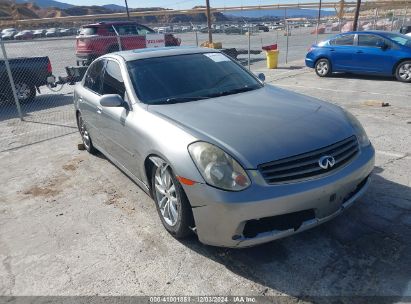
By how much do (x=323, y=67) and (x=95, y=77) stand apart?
9.24 metres

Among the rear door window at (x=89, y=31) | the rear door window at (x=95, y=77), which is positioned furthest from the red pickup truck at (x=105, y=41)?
the rear door window at (x=95, y=77)

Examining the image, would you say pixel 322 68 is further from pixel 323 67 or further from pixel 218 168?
pixel 218 168

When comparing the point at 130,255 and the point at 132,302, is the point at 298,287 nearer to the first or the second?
the point at 132,302

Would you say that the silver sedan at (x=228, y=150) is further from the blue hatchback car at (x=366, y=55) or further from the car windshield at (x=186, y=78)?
the blue hatchback car at (x=366, y=55)

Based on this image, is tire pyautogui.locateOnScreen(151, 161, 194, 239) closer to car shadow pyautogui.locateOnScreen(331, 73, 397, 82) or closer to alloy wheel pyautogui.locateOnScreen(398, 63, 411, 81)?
alloy wheel pyautogui.locateOnScreen(398, 63, 411, 81)

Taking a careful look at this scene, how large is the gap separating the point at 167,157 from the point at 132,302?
3.70ft

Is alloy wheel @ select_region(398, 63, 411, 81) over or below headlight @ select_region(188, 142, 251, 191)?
below

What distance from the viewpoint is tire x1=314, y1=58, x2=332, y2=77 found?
1188 cm

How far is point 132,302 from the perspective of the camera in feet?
8.41

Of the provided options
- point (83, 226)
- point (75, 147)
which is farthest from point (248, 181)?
point (75, 147)

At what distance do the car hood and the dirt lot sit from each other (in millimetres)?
882

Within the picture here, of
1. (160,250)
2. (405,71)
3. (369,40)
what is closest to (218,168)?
(160,250)

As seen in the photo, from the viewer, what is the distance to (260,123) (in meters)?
3.00

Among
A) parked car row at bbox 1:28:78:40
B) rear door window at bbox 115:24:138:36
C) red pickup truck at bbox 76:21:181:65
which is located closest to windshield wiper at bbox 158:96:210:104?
red pickup truck at bbox 76:21:181:65
